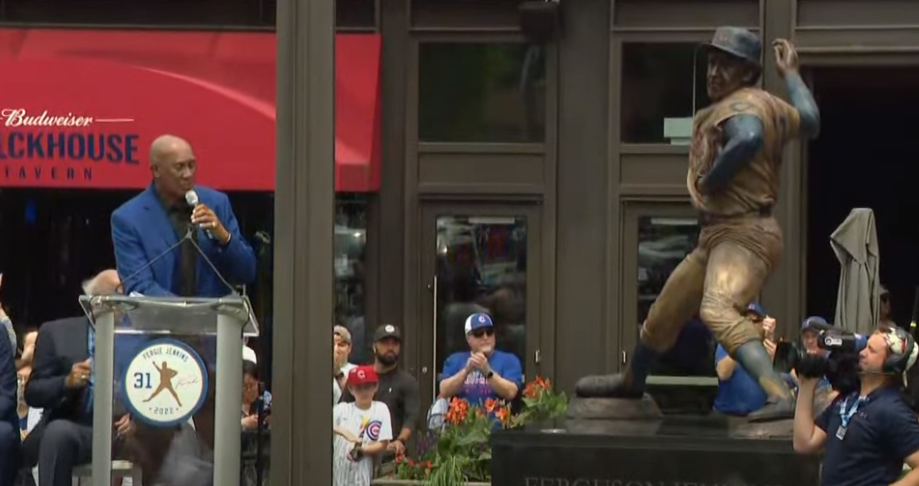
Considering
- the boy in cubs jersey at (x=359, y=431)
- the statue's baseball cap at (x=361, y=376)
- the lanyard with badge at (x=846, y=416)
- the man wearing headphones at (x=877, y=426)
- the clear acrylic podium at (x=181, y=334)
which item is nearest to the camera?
the man wearing headphones at (x=877, y=426)

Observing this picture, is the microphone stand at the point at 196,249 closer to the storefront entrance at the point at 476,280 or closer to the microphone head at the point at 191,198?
the microphone head at the point at 191,198

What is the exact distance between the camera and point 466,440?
10398 mm

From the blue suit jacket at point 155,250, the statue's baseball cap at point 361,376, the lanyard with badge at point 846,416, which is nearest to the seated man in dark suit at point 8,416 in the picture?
the blue suit jacket at point 155,250

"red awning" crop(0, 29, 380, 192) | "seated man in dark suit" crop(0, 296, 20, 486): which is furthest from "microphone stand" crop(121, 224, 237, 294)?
"red awning" crop(0, 29, 380, 192)

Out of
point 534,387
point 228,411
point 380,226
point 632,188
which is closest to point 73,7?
point 380,226

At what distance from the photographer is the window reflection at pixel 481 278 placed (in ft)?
49.4

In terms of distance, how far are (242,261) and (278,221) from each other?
0.95ft

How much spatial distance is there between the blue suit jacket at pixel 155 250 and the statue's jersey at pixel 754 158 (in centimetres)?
230

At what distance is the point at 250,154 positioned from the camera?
14734 millimetres

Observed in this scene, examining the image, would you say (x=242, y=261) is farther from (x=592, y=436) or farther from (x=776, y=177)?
(x=776, y=177)

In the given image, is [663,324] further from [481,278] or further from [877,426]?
[481,278]

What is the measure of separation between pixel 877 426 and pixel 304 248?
304 centimetres

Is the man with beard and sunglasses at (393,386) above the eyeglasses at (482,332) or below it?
below

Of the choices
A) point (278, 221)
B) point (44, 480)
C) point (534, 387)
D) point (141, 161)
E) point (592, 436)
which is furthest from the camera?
point (141, 161)
